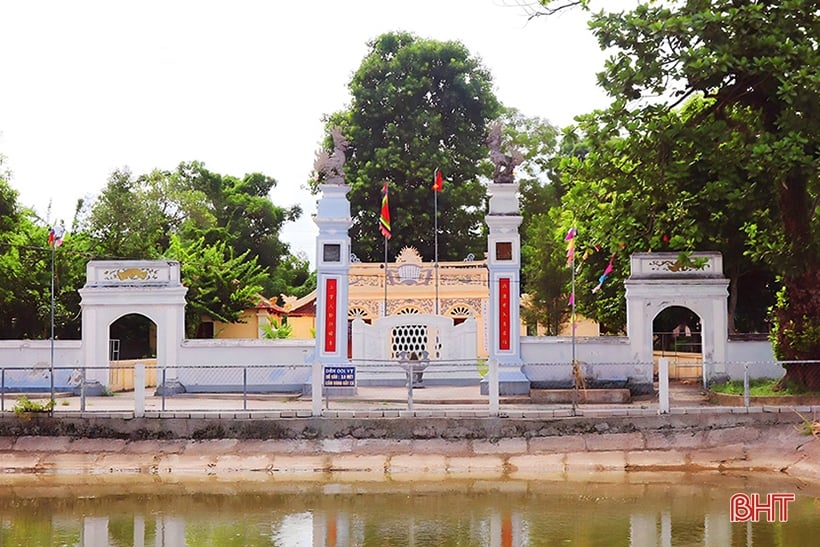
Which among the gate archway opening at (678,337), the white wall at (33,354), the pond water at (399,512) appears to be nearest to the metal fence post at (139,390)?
the pond water at (399,512)

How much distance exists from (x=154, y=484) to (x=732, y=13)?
11.7m

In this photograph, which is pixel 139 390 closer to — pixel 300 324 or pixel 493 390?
pixel 493 390

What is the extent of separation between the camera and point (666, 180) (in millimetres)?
18297

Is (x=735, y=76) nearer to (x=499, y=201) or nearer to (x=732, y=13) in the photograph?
(x=732, y=13)

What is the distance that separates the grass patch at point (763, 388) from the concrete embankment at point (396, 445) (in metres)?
1.35

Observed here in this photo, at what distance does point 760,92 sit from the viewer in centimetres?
1823

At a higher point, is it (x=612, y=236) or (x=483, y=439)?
(x=612, y=236)

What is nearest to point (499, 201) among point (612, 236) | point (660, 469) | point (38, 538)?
point (612, 236)

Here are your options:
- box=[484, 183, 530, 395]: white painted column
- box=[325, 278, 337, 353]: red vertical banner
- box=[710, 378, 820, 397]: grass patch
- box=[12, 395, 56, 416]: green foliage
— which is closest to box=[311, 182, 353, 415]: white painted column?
box=[325, 278, 337, 353]: red vertical banner

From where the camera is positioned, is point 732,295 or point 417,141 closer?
point 732,295

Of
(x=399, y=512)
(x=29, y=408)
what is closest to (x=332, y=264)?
(x=29, y=408)

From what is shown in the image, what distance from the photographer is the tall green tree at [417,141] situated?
1529 inches

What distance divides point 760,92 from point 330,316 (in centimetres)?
939

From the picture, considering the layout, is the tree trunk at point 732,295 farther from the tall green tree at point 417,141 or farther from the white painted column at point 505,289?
the tall green tree at point 417,141
